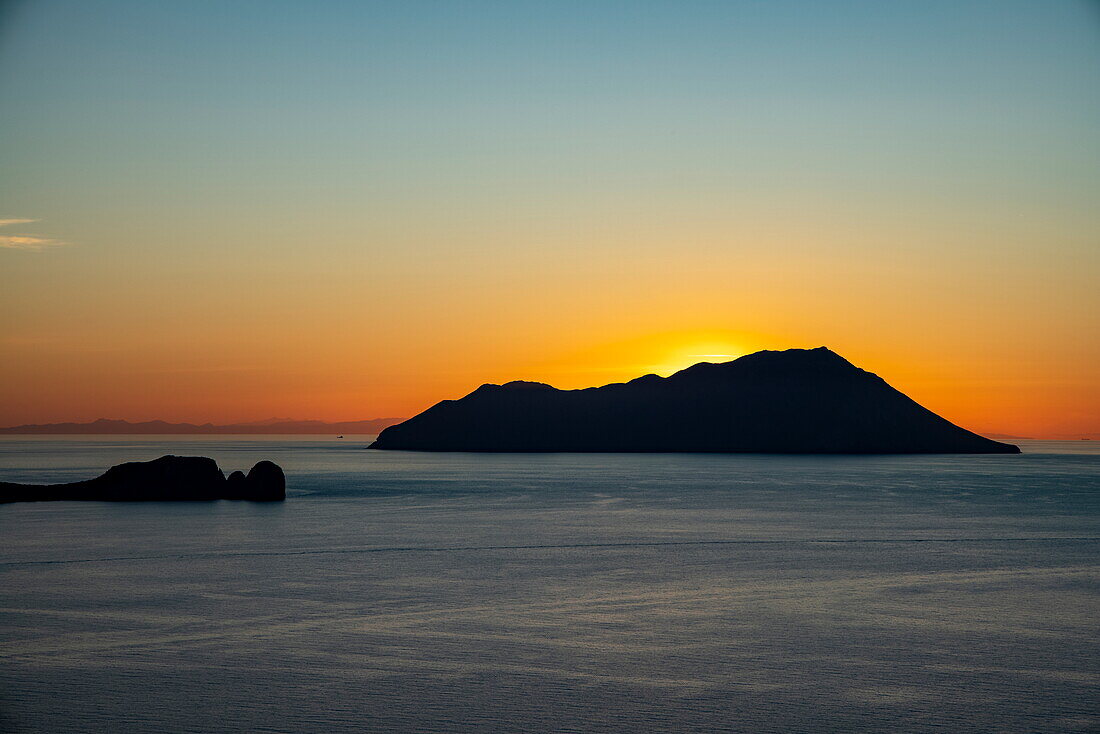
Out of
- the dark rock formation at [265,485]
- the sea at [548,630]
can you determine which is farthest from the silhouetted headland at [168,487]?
the sea at [548,630]

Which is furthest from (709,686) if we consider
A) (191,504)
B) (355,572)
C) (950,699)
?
(191,504)

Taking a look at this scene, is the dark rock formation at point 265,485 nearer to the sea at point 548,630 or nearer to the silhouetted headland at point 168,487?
the silhouetted headland at point 168,487

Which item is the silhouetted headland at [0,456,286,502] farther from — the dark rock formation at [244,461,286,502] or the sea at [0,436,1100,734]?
the sea at [0,436,1100,734]

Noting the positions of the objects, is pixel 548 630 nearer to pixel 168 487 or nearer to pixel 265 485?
pixel 265 485

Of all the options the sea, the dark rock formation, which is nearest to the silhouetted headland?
the dark rock formation

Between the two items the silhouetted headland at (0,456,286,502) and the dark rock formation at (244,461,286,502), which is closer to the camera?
the silhouetted headland at (0,456,286,502)
